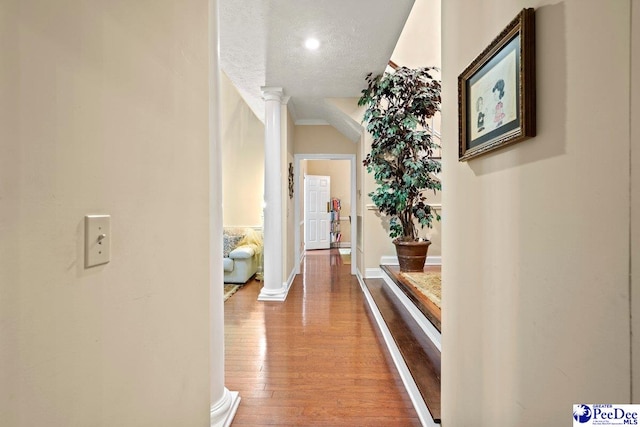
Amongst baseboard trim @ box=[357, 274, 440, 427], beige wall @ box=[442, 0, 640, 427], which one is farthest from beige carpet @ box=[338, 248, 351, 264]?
beige wall @ box=[442, 0, 640, 427]

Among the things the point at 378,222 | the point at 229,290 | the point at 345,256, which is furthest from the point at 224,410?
the point at 345,256

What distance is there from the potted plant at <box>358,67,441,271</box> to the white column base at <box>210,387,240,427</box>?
7.84 feet

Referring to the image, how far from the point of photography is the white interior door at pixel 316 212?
8242 millimetres

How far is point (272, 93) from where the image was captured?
12.7 ft

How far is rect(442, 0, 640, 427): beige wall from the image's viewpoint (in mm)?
560

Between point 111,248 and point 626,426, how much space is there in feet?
3.75

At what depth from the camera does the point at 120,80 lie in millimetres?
792

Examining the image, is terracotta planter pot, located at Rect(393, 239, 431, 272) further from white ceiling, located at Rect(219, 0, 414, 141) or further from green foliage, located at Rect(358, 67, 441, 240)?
white ceiling, located at Rect(219, 0, 414, 141)

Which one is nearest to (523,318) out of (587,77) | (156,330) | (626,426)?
(626,426)

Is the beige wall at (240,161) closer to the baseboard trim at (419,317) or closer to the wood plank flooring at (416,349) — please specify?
the baseboard trim at (419,317)

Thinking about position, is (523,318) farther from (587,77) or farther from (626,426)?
(587,77)

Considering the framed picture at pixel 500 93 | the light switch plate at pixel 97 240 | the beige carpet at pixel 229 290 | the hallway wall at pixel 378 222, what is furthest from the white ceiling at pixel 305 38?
the beige carpet at pixel 229 290

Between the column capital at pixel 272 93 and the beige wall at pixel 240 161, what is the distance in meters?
2.13

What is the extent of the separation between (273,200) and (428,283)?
6.66 ft
